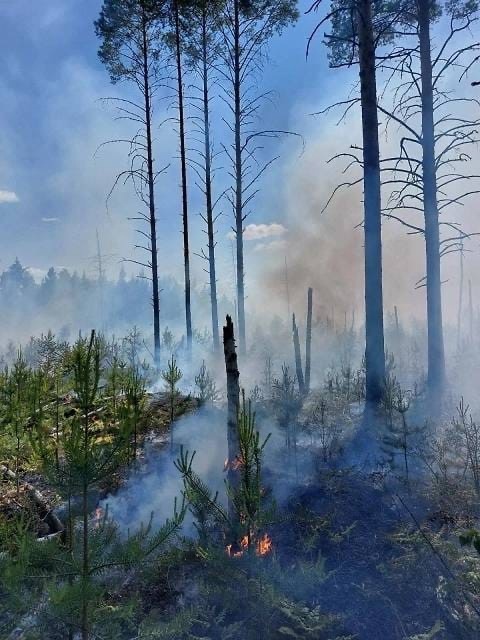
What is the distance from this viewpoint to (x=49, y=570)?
361 cm

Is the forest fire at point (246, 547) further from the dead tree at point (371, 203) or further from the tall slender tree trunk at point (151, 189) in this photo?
the tall slender tree trunk at point (151, 189)

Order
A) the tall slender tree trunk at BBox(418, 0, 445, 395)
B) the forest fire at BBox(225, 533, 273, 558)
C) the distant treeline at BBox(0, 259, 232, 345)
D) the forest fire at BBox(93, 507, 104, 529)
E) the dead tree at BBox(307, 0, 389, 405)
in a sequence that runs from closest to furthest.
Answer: the forest fire at BBox(225, 533, 273, 558)
the forest fire at BBox(93, 507, 104, 529)
the dead tree at BBox(307, 0, 389, 405)
the tall slender tree trunk at BBox(418, 0, 445, 395)
the distant treeline at BBox(0, 259, 232, 345)

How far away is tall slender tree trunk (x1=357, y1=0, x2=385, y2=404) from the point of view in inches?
349

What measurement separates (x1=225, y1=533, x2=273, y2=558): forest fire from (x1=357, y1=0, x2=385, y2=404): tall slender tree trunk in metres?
4.52

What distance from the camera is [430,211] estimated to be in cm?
1141

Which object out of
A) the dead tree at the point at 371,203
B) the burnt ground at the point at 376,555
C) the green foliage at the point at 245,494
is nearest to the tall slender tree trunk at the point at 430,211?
the dead tree at the point at 371,203

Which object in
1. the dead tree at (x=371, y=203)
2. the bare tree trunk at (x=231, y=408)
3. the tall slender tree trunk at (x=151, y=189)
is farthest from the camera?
the tall slender tree trunk at (x=151, y=189)

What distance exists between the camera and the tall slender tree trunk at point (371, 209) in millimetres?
8867

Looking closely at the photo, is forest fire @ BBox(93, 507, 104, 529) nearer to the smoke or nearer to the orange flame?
the smoke

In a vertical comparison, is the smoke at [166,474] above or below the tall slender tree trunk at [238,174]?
below

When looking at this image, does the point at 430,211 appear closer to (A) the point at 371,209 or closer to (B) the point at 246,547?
A: (A) the point at 371,209

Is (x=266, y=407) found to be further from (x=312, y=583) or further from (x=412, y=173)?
(x=412, y=173)

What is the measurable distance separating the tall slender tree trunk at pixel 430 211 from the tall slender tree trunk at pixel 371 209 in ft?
10.7

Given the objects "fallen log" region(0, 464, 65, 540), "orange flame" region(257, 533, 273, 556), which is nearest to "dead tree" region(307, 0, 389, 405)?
"orange flame" region(257, 533, 273, 556)
